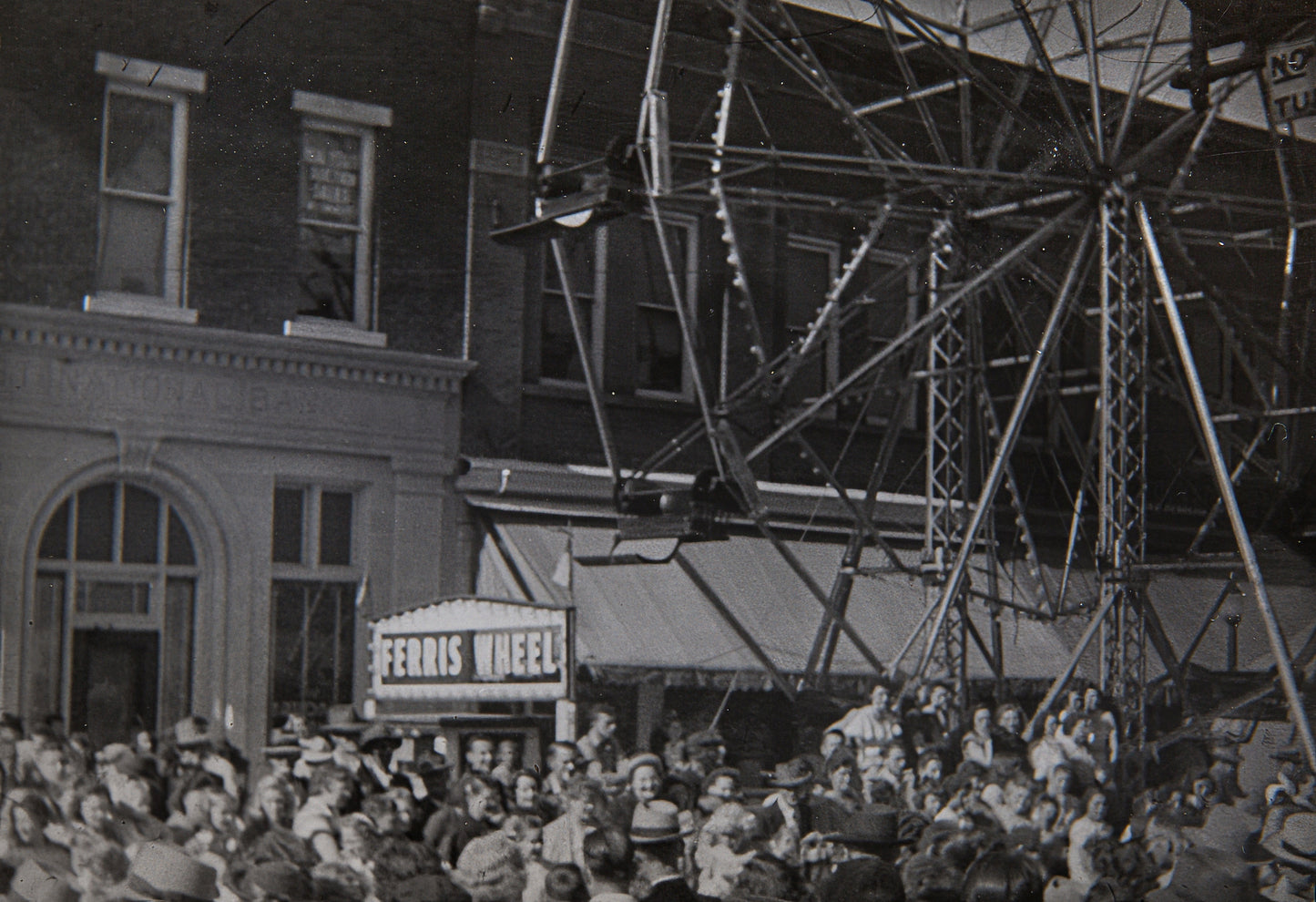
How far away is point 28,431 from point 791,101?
6.48 m

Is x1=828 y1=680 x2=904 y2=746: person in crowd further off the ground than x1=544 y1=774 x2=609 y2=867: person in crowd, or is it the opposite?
x1=828 y1=680 x2=904 y2=746: person in crowd

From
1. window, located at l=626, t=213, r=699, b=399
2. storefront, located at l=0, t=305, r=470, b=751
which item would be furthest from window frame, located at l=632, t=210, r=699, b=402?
storefront, located at l=0, t=305, r=470, b=751

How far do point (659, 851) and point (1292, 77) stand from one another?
304 inches

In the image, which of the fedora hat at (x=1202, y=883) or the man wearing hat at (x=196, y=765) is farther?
the fedora hat at (x=1202, y=883)

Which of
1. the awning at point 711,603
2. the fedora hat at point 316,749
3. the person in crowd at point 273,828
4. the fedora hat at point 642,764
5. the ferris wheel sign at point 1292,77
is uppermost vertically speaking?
the ferris wheel sign at point 1292,77

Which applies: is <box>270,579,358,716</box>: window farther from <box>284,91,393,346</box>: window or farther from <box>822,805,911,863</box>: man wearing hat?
<box>822,805,911,863</box>: man wearing hat

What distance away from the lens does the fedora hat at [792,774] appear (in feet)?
37.8

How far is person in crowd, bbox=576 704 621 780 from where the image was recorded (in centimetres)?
1072

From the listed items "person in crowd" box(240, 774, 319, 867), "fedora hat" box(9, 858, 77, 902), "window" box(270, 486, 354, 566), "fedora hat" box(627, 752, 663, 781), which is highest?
"window" box(270, 486, 354, 566)

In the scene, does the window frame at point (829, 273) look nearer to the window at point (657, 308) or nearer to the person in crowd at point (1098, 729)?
the window at point (657, 308)

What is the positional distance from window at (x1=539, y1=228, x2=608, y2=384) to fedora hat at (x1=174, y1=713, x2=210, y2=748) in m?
3.31

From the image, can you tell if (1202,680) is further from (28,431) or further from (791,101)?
(28,431)

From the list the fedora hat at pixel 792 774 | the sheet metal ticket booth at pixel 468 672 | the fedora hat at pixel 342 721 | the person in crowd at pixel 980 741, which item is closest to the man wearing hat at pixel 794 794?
the fedora hat at pixel 792 774

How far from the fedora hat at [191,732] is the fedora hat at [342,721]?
0.74 metres
